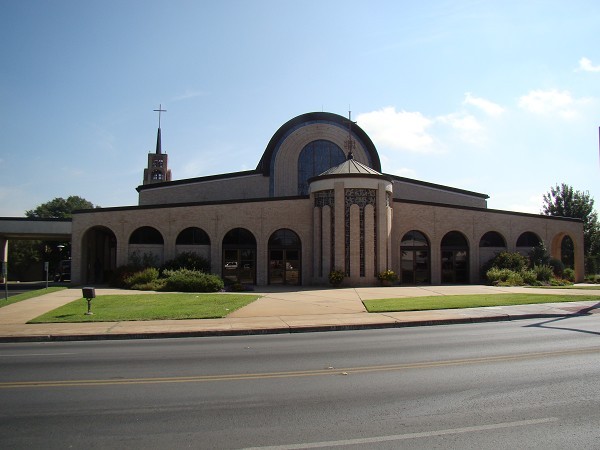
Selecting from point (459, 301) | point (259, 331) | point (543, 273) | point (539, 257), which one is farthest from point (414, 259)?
point (259, 331)

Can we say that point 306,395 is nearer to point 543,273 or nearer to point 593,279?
point 543,273

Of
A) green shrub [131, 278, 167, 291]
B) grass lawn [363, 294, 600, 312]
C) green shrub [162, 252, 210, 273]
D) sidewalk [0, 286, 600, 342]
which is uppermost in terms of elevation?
green shrub [162, 252, 210, 273]

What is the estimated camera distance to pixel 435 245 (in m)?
34.1

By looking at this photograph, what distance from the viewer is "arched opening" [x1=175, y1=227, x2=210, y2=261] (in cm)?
3238

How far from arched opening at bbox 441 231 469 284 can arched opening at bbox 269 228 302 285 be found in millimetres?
10463

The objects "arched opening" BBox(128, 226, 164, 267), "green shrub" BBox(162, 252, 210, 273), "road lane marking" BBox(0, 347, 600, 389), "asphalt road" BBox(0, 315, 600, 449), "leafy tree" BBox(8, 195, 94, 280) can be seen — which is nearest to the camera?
"asphalt road" BBox(0, 315, 600, 449)

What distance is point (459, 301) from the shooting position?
20.1m

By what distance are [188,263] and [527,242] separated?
85.1 ft

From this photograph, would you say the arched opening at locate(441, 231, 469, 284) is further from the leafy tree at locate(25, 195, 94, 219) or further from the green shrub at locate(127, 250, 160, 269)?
the leafy tree at locate(25, 195, 94, 219)

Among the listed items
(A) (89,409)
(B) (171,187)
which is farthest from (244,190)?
(A) (89,409)

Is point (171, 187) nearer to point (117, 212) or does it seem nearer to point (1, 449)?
point (117, 212)

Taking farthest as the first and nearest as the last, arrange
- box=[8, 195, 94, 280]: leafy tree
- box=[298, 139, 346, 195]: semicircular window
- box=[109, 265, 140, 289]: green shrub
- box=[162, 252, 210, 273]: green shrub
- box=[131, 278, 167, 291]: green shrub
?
1. box=[8, 195, 94, 280]: leafy tree
2. box=[298, 139, 346, 195]: semicircular window
3. box=[162, 252, 210, 273]: green shrub
4. box=[109, 265, 140, 289]: green shrub
5. box=[131, 278, 167, 291]: green shrub

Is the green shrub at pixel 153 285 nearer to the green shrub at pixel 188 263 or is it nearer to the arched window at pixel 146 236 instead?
the green shrub at pixel 188 263

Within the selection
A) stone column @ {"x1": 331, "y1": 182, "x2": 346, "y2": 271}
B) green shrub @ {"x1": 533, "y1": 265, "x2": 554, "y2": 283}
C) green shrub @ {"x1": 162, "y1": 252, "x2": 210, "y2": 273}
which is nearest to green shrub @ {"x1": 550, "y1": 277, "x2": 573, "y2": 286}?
green shrub @ {"x1": 533, "y1": 265, "x2": 554, "y2": 283}
